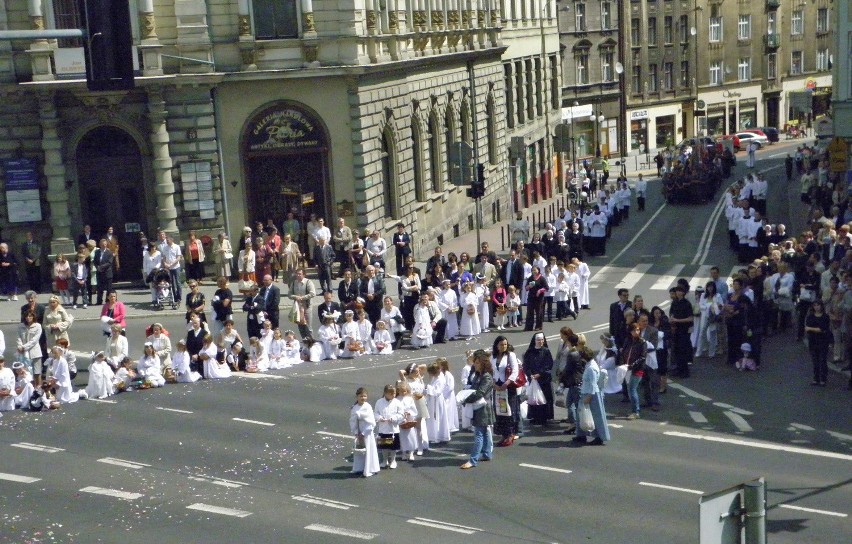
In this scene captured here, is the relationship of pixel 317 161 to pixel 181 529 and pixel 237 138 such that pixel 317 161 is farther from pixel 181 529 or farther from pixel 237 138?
pixel 181 529

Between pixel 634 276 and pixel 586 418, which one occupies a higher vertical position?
pixel 586 418

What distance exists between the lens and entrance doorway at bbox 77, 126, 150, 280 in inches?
1449

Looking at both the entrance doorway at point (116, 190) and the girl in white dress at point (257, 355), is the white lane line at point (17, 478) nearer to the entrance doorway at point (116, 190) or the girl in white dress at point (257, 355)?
the girl in white dress at point (257, 355)

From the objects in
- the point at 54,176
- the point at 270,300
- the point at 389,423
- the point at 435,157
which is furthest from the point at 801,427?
the point at 435,157

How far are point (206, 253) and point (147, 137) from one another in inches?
135

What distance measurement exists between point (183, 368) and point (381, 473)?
23.5ft

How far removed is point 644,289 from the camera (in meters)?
36.8

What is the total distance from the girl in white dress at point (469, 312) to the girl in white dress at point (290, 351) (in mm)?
4088

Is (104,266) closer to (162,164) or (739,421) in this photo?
(162,164)

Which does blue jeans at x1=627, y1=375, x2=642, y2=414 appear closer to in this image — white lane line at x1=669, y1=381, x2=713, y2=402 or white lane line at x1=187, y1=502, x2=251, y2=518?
white lane line at x1=669, y1=381, x2=713, y2=402

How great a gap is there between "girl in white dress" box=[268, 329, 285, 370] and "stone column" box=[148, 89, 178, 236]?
34.3 ft

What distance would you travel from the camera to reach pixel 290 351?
1078 inches

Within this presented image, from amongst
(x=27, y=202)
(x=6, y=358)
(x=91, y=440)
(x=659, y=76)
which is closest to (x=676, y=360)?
(x=91, y=440)

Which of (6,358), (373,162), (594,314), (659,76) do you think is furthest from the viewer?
(659,76)
